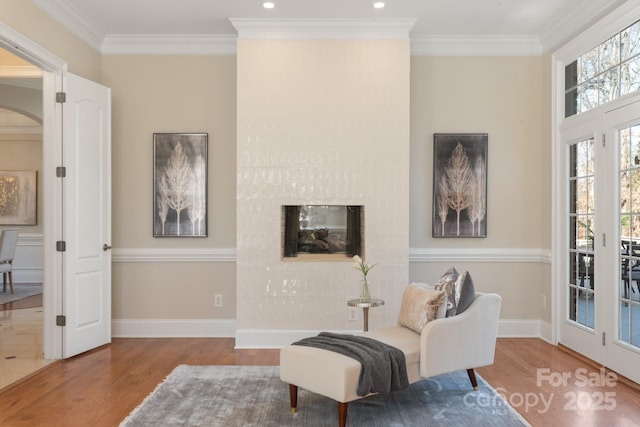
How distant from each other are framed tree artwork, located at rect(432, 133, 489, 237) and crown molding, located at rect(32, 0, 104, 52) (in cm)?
351

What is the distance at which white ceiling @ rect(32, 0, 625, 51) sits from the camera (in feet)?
14.0

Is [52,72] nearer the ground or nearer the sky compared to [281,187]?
nearer the sky

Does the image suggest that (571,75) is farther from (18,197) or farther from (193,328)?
(18,197)

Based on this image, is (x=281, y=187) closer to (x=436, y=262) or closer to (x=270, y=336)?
(x=270, y=336)

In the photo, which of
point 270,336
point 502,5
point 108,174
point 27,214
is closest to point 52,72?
point 108,174

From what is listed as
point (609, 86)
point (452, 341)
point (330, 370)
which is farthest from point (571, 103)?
point (330, 370)

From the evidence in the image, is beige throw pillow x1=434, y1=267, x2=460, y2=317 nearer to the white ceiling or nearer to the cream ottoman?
the cream ottoman

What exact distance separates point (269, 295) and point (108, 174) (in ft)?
6.31

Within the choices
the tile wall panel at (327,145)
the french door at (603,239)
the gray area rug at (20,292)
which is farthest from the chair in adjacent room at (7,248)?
the french door at (603,239)

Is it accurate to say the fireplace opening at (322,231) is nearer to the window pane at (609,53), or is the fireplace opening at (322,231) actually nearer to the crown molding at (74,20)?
the window pane at (609,53)

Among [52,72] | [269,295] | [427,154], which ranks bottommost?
[269,295]

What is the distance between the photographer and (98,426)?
295 cm

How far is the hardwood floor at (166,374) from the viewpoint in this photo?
310 centimetres

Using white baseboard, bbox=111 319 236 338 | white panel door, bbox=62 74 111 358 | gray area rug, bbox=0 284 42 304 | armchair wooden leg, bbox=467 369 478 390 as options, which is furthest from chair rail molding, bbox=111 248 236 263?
gray area rug, bbox=0 284 42 304
